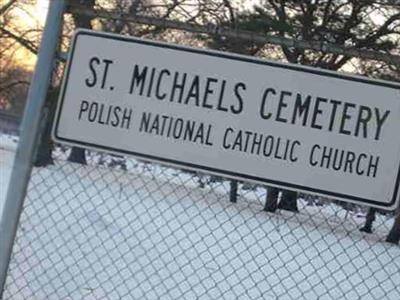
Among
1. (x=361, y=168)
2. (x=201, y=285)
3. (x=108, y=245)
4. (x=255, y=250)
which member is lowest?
(x=255, y=250)

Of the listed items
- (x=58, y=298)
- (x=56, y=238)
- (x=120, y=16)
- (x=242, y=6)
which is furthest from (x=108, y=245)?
(x=242, y=6)

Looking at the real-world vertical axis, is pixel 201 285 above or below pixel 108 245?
above

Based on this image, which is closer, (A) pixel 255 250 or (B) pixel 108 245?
(B) pixel 108 245

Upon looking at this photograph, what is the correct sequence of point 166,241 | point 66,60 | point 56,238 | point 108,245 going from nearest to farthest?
point 66,60, point 56,238, point 108,245, point 166,241

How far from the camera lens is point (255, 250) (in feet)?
43.2

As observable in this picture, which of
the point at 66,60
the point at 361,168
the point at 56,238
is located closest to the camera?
the point at 361,168

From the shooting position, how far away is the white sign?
335cm

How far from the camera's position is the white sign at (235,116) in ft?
11.0

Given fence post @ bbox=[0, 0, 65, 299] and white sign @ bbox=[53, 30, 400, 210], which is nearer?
white sign @ bbox=[53, 30, 400, 210]

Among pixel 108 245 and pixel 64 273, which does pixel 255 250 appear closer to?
pixel 108 245

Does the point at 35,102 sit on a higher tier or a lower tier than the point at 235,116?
lower

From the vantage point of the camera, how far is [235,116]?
11.2 ft

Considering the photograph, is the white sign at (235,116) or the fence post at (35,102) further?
the fence post at (35,102)

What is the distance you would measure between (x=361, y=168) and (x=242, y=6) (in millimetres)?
26501
